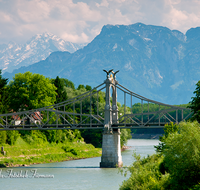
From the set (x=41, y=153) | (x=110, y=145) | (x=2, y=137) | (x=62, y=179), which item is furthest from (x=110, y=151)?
(x=2, y=137)

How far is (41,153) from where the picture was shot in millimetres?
60500

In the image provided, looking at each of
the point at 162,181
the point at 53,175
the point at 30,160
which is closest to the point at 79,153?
the point at 30,160

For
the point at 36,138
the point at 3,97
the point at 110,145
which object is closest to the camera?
the point at 110,145

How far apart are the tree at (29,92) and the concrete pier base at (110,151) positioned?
16253 mm

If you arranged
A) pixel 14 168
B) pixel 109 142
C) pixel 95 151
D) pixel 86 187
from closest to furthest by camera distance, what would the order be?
pixel 86 187 → pixel 14 168 → pixel 109 142 → pixel 95 151

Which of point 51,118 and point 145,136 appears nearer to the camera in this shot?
point 51,118

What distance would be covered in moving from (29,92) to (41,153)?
36.3 feet

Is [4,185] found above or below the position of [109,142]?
below

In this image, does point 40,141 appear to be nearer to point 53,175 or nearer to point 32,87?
point 32,87

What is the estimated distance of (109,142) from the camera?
53.1 meters

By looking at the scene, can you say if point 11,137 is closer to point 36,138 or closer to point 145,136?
point 36,138

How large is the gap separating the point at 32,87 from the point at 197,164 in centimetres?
4861

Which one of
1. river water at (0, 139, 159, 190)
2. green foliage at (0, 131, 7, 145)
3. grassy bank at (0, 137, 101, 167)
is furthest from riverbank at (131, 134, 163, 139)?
river water at (0, 139, 159, 190)

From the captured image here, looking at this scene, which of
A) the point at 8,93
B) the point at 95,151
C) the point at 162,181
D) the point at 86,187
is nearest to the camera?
the point at 162,181
